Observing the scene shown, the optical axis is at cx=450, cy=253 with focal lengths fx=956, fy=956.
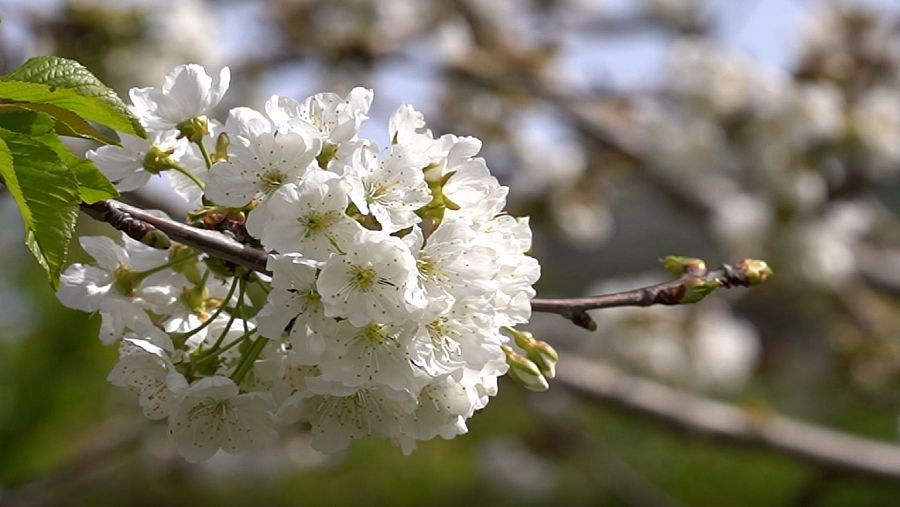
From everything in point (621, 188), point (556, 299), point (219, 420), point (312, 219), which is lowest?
point (621, 188)

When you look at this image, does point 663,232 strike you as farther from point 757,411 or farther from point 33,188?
point 33,188

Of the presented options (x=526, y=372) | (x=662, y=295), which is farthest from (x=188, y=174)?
(x=662, y=295)

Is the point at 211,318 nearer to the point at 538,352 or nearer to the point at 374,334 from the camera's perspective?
the point at 374,334

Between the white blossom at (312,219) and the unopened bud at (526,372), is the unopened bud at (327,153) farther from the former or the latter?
the unopened bud at (526,372)

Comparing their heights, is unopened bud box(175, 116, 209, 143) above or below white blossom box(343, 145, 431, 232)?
below

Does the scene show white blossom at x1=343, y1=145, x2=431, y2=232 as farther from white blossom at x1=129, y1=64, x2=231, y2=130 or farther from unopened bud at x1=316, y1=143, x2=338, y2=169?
white blossom at x1=129, y1=64, x2=231, y2=130

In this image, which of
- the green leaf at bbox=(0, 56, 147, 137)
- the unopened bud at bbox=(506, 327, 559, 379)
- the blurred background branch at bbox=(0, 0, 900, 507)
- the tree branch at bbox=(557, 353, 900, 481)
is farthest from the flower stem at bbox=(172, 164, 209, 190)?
the tree branch at bbox=(557, 353, 900, 481)

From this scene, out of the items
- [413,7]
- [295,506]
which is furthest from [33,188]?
[295,506]

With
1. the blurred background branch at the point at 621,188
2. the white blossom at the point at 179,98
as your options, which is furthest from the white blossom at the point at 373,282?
the blurred background branch at the point at 621,188
